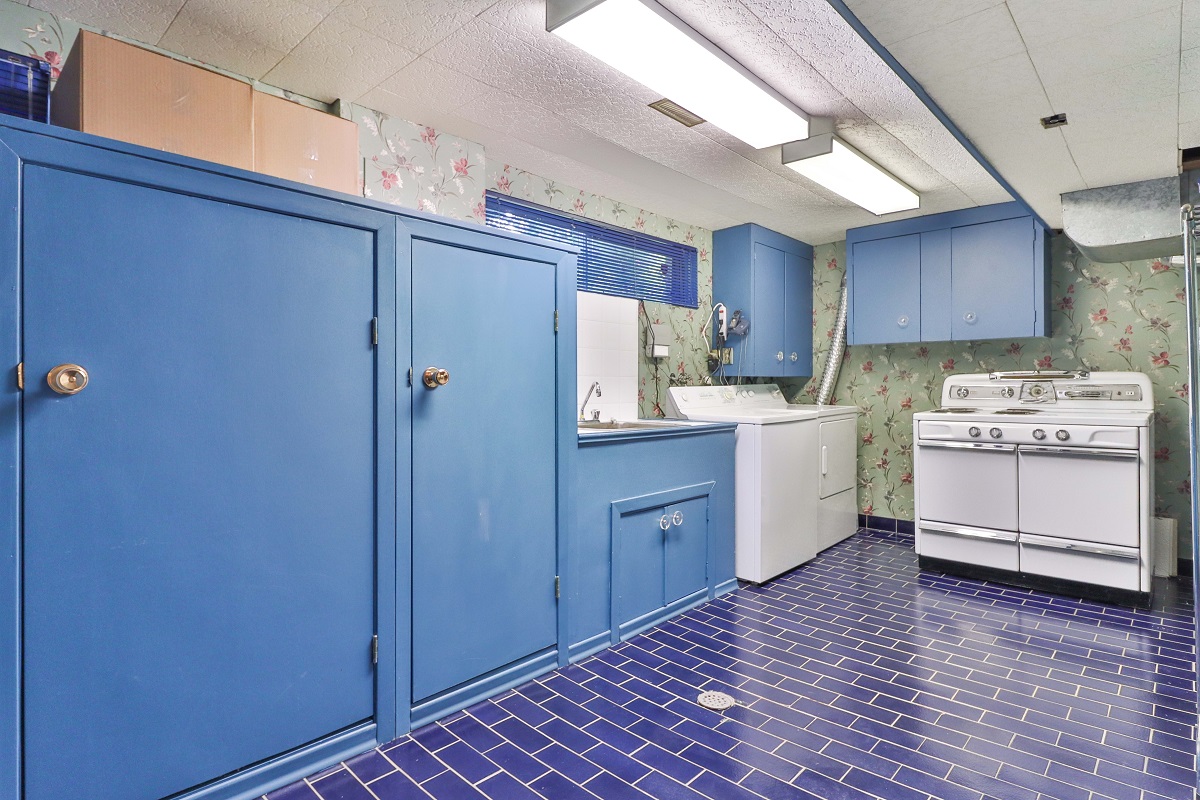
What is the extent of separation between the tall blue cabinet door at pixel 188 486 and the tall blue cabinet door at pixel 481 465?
19cm

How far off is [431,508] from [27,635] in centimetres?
98

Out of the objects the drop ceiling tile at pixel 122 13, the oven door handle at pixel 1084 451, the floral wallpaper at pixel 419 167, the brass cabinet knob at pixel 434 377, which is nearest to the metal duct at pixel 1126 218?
the oven door handle at pixel 1084 451

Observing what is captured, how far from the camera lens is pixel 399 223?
1914mm

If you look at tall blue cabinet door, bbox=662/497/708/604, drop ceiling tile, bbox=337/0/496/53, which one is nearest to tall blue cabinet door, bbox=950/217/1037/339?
tall blue cabinet door, bbox=662/497/708/604

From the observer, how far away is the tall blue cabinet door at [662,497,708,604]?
292cm

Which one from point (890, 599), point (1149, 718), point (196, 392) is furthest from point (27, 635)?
point (890, 599)

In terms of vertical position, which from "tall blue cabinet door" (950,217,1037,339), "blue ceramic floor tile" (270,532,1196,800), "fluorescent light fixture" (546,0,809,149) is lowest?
"blue ceramic floor tile" (270,532,1196,800)

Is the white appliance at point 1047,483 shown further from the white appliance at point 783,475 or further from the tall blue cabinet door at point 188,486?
the tall blue cabinet door at point 188,486

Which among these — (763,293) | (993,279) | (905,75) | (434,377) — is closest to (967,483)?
(993,279)

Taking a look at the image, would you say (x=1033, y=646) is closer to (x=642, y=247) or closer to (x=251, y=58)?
(x=642, y=247)

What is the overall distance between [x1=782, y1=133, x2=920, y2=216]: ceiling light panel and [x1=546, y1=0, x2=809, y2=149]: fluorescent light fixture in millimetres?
122

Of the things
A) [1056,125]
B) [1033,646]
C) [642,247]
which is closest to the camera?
[1056,125]

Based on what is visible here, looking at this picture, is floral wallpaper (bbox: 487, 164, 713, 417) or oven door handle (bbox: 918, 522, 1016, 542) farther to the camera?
oven door handle (bbox: 918, 522, 1016, 542)

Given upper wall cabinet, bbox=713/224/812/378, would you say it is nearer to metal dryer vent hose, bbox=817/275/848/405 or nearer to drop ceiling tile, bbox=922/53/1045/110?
metal dryer vent hose, bbox=817/275/848/405
